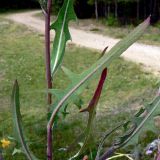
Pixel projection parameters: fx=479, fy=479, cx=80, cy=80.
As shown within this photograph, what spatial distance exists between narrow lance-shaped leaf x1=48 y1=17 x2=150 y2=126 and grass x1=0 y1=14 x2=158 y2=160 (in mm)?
2152

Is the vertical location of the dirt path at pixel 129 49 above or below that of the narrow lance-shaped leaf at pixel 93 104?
below

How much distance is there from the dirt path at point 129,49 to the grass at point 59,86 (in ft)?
0.97

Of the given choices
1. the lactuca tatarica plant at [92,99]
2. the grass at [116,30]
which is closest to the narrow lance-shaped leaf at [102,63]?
the lactuca tatarica plant at [92,99]

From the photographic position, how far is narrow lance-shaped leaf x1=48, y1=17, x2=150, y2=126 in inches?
28.0

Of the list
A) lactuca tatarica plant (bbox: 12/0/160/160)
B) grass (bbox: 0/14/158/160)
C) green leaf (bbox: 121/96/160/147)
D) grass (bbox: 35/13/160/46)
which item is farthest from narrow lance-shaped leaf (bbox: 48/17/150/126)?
grass (bbox: 35/13/160/46)

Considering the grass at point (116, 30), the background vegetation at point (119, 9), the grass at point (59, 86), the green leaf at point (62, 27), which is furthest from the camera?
the background vegetation at point (119, 9)

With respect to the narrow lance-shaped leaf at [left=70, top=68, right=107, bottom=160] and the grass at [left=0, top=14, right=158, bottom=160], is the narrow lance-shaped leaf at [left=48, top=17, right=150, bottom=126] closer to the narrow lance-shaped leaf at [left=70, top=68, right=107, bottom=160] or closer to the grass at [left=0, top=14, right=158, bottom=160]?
the narrow lance-shaped leaf at [left=70, top=68, right=107, bottom=160]

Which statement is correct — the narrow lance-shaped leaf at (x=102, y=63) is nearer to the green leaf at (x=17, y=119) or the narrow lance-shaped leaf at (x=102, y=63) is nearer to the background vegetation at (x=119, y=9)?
the green leaf at (x=17, y=119)

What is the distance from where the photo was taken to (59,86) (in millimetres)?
6703

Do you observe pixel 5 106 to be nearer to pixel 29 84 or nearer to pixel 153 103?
pixel 29 84

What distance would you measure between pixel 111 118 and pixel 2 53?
15.0 ft

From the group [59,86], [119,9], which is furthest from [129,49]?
[119,9]

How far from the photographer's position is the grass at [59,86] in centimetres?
467

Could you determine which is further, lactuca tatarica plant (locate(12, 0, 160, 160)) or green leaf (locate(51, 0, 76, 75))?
→ green leaf (locate(51, 0, 76, 75))
